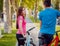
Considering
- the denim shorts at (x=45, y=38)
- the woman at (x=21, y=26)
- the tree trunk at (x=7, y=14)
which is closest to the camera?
the denim shorts at (x=45, y=38)

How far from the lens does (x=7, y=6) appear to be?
78.6 ft

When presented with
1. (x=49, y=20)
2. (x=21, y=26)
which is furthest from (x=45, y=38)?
(x=21, y=26)

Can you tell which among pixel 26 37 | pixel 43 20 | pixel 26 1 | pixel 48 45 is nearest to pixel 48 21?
pixel 43 20

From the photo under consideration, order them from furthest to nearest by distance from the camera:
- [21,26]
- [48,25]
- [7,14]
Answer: [7,14], [21,26], [48,25]

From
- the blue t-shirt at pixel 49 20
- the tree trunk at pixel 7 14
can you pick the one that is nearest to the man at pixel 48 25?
the blue t-shirt at pixel 49 20

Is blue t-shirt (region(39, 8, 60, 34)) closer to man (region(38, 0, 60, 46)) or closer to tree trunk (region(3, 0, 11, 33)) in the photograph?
man (region(38, 0, 60, 46))

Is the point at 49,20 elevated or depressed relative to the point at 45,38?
elevated

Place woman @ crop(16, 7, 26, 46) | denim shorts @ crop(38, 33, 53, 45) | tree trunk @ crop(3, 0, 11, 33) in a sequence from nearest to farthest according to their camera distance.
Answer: denim shorts @ crop(38, 33, 53, 45)
woman @ crop(16, 7, 26, 46)
tree trunk @ crop(3, 0, 11, 33)

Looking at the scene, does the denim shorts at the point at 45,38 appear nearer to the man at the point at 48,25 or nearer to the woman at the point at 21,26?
the man at the point at 48,25

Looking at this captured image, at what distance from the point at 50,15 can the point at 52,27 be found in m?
0.30

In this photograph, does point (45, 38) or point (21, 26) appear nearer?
point (45, 38)

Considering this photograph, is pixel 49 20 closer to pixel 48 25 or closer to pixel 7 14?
pixel 48 25

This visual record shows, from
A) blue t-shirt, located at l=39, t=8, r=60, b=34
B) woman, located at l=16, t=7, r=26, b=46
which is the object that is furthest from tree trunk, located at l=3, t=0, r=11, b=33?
blue t-shirt, located at l=39, t=8, r=60, b=34

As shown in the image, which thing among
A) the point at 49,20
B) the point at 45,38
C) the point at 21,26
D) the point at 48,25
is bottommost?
the point at 45,38
